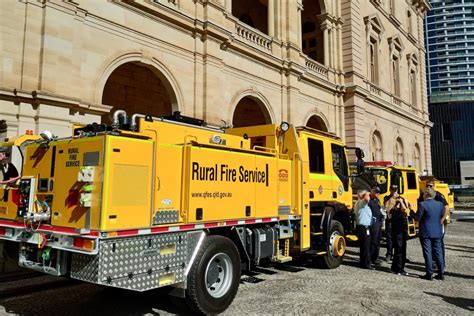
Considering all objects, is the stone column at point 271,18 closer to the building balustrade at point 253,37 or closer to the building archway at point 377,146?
the building balustrade at point 253,37

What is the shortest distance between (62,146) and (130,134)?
1088 mm

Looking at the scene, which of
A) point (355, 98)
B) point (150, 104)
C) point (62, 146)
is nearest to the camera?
point (62, 146)

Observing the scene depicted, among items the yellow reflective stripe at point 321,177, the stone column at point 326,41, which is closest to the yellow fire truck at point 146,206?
the yellow reflective stripe at point 321,177

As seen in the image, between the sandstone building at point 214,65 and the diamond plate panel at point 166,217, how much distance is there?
247 inches

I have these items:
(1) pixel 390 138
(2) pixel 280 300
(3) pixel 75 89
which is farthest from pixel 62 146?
(1) pixel 390 138

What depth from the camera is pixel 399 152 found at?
106ft

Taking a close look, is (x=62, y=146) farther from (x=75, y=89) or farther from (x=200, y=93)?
(x=200, y=93)

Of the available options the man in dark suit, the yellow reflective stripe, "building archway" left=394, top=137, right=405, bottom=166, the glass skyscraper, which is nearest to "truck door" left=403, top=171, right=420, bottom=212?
the man in dark suit

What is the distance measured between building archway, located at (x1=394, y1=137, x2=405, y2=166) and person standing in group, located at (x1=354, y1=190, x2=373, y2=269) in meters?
23.8

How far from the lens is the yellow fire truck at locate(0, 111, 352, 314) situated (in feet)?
15.2

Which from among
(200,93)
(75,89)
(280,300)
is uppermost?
(200,93)

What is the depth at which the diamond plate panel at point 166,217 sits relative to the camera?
507cm

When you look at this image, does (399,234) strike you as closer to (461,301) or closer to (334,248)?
(334,248)

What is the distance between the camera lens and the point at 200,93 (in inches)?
578
